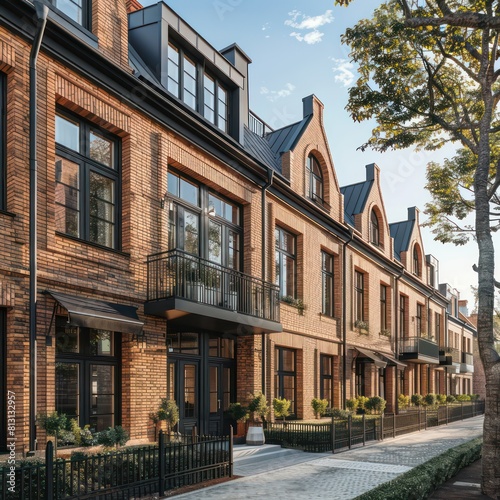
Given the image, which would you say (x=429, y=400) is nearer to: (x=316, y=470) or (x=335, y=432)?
(x=335, y=432)

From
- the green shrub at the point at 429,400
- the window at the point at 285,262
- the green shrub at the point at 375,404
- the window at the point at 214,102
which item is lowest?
the green shrub at the point at 429,400

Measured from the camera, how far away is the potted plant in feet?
51.9

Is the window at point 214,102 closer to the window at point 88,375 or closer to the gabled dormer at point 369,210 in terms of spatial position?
the window at point 88,375

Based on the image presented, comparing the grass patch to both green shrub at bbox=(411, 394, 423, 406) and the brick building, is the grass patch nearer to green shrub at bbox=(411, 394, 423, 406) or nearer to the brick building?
the brick building

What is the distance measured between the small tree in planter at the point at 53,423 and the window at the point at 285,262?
33.7 feet

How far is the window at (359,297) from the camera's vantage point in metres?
25.6

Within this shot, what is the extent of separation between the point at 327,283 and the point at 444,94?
9829mm

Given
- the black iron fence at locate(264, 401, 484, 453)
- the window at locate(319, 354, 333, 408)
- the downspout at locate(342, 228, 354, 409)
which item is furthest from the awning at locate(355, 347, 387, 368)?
the black iron fence at locate(264, 401, 484, 453)

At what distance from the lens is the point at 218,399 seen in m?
16.2

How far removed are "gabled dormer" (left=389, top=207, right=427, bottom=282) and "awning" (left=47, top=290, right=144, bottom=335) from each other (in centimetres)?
2438

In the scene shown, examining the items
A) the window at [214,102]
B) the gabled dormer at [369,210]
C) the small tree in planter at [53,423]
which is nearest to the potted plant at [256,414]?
the small tree in planter at [53,423]

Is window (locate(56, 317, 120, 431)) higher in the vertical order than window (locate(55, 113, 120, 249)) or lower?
lower

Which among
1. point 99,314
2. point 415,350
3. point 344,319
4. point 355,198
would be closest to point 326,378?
point 344,319

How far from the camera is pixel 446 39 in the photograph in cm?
1429
